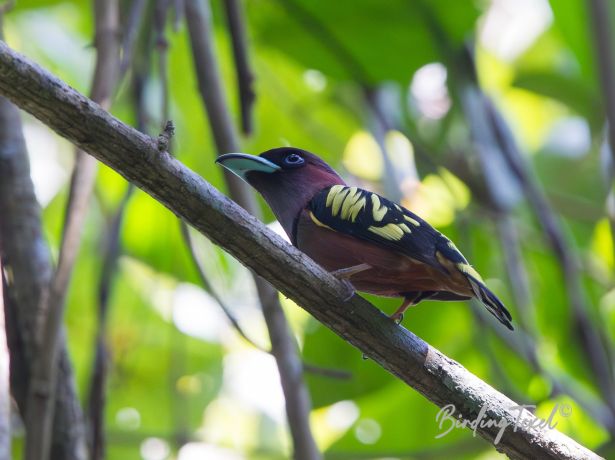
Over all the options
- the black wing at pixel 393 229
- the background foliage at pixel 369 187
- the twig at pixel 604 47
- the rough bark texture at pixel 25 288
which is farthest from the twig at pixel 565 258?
the rough bark texture at pixel 25 288

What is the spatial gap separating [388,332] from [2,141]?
148 centimetres

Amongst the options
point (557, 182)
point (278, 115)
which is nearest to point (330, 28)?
point (278, 115)

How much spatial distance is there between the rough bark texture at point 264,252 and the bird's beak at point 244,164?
450 millimetres

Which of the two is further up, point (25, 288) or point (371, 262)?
point (371, 262)

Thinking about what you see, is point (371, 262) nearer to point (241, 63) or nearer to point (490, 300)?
point (490, 300)

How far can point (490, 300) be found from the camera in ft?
6.64

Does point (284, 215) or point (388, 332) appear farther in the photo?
point (284, 215)

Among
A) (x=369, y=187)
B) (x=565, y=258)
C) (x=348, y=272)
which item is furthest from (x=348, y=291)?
(x=369, y=187)

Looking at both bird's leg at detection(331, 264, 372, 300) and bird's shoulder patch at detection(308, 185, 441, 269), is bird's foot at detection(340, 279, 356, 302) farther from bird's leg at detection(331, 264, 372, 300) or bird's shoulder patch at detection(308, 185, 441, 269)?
bird's shoulder patch at detection(308, 185, 441, 269)

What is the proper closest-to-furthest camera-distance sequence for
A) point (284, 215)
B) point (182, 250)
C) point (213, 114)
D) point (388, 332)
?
1. point (388, 332)
2. point (284, 215)
3. point (213, 114)
4. point (182, 250)

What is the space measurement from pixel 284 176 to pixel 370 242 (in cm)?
37

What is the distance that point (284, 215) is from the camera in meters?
2.31

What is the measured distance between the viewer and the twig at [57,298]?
96.5 inches

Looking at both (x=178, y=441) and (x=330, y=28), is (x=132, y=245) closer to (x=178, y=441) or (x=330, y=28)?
(x=178, y=441)
